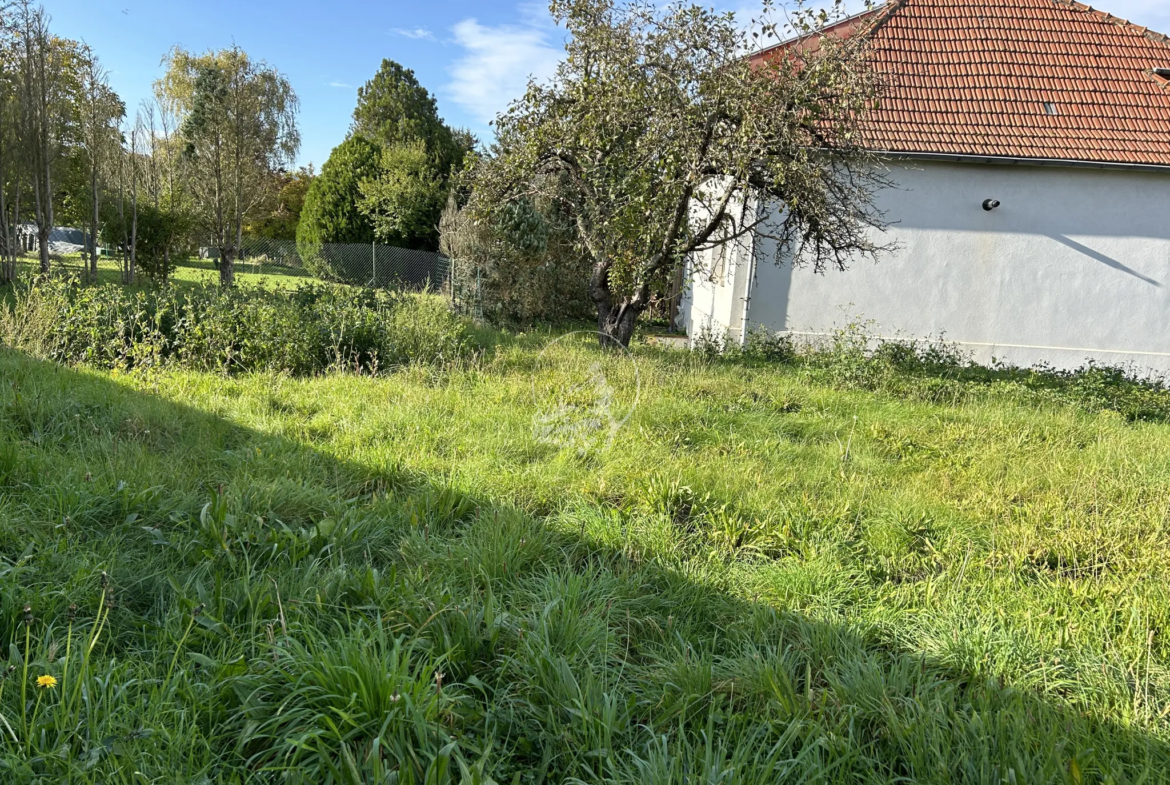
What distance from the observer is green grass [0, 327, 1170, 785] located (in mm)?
1852

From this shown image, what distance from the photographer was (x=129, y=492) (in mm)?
3141

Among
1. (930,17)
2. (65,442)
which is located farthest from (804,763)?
(930,17)

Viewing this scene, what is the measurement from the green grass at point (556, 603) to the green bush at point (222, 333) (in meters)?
1.59

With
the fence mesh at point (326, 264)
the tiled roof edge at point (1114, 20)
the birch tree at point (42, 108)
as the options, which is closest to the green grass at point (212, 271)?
the fence mesh at point (326, 264)

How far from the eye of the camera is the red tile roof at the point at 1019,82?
11.3 metres

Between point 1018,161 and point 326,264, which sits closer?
point 1018,161

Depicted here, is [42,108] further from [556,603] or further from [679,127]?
[556,603]

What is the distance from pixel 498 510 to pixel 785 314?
9.54m

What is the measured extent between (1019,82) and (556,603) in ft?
45.9

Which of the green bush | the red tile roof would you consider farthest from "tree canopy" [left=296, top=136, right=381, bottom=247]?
the red tile roof

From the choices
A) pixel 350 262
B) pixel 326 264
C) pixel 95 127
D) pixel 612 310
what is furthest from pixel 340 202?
pixel 612 310

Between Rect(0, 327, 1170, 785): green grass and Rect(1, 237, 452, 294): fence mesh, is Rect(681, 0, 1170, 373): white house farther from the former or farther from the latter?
Rect(1, 237, 452, 294): fence mesh

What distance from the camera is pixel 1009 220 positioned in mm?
11516

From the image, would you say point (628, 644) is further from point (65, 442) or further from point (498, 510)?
point (65, 442)
